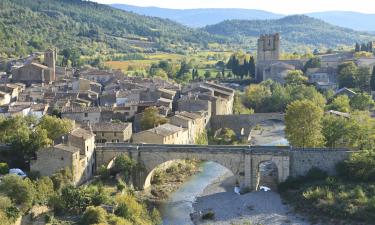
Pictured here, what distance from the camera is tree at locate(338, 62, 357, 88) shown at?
77.3 metres

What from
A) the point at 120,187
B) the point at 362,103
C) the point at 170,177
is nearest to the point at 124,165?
the point at 120,187

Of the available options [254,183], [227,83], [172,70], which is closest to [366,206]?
[254,183]

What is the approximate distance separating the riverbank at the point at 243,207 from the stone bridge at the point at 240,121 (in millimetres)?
16959

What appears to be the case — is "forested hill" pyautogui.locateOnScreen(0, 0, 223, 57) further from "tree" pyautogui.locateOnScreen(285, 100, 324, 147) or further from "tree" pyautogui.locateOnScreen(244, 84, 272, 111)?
Result: "tree" pyautogui.locateOnScreen(285, 100, 324, 147)

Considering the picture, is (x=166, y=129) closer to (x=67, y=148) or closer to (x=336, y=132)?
(x=67, y=148)

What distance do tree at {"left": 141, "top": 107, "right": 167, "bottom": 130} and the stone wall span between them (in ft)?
42.4

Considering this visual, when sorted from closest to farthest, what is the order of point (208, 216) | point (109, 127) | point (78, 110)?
point (208, 216), point (109, 127), point (78, 110)

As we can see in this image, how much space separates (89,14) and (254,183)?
13409 cm

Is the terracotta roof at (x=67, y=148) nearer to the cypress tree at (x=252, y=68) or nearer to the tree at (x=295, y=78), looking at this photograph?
the tree at (x=295, y=78)

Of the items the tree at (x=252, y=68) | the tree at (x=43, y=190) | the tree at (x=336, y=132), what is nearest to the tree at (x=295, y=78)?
the tree at (x=252, y=68)

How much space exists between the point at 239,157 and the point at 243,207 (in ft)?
13.4

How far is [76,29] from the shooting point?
5507 inches

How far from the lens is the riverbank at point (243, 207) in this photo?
3634 cm

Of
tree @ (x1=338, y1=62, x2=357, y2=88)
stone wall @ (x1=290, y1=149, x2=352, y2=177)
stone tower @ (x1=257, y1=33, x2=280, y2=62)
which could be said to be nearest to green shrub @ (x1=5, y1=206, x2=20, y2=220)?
stone wall @ (x1=290, y1=149, x2=352, y2=177)
